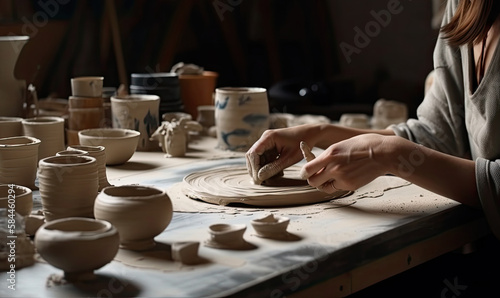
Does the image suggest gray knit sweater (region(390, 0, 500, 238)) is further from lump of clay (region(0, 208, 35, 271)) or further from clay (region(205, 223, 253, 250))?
lump of clay (region(0, 208, 35, 271))

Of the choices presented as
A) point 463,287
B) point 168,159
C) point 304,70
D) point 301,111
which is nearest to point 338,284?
point 463,287

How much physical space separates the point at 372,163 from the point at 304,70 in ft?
12.0

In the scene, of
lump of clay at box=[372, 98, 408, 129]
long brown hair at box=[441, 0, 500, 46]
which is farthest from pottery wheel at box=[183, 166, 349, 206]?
lump of clay at box=[372, 98, 408, 129]

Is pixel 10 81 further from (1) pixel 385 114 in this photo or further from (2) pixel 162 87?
(1) pixel 385 114

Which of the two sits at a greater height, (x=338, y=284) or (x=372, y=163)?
(x=372, y=163)

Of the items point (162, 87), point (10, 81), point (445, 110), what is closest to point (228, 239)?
point (445, 110)

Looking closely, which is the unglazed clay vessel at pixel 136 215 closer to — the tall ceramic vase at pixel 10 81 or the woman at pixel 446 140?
the woman at pixel 446 140

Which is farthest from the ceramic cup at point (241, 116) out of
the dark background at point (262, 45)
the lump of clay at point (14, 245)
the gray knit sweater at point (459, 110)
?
the dark background at point (262, 45)

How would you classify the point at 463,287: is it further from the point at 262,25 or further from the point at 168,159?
the point at 262,25

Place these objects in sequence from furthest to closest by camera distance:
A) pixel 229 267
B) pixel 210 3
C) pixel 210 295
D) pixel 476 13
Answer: pixel 210 3 → pixel 476 13 → pixel 229 267 → pixel 210 295

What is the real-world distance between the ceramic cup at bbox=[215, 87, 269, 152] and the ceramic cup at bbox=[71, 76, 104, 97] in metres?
0.43

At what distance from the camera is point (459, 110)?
2125 mm

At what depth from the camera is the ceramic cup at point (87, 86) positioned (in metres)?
2.46

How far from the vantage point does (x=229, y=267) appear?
53.2 inches
